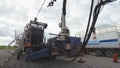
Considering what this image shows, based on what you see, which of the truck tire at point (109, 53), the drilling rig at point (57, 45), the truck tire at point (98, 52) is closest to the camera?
the drilling rig at point (57, 45)

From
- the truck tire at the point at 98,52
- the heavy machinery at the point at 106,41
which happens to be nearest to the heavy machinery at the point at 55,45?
the heavy machinery at the point at 106,41

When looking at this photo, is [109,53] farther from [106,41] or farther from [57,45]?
[57,45]

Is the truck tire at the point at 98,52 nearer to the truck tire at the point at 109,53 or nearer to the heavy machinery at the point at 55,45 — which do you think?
the truck tire at the point at 109,53

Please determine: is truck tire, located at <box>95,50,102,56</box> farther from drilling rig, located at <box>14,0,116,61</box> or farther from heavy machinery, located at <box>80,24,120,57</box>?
drilling rig, located at <box>14,0,116,61</box>

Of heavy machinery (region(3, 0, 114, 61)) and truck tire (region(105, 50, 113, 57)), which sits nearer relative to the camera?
heavy machinery (region(3, 0, 114, 61))

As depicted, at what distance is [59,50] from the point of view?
9961mm

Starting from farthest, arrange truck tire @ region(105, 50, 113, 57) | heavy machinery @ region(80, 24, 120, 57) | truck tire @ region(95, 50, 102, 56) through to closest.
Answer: truck tire @ region(95, 50, 102, 56), truck tire @ region(105, 50, 113, 57), heavy machinery @ region(80, 24, 120, 57)

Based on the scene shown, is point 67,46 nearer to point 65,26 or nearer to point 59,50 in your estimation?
point 59,50

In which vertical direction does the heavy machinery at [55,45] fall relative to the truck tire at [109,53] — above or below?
above

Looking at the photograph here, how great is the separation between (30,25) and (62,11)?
8.51 ft

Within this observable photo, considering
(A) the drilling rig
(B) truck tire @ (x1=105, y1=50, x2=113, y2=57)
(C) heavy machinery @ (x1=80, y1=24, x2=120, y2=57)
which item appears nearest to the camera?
(A) the drilling rig

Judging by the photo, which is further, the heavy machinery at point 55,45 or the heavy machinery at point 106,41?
the heavy machinery at point 106,41

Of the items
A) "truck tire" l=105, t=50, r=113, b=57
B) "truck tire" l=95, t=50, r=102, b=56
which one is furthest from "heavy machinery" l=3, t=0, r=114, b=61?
"truck tire" l=95, t=50, r=102, b=56

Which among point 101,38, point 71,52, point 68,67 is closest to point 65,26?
point 71,52
